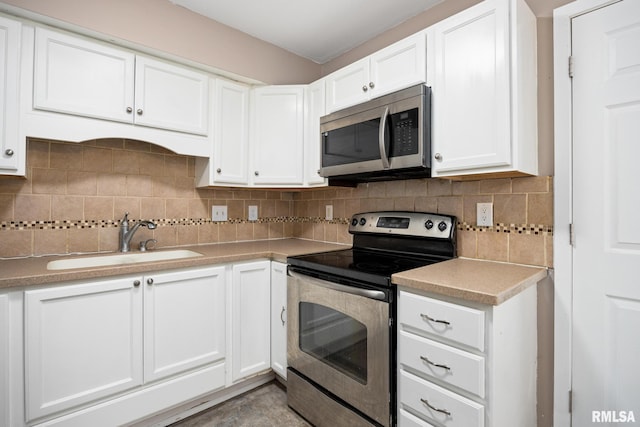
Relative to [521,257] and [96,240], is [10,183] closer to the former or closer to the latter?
[96,240]

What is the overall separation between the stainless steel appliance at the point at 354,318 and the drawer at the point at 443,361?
0.07 metres

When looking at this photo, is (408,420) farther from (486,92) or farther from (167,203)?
(167,203)

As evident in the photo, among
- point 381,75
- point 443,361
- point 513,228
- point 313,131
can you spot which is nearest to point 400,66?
point 381,75

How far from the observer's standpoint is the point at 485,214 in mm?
1667

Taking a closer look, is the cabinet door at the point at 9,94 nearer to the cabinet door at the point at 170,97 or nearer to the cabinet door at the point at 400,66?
the cabinet door at the point at 170,97

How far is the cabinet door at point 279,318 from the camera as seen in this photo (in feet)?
6.49

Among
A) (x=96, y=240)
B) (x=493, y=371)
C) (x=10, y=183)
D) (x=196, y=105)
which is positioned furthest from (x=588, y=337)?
(x=10, y=183)

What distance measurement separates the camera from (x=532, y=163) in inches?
56.6

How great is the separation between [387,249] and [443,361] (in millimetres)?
906

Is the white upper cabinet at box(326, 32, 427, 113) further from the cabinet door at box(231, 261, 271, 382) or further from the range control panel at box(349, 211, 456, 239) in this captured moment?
the cabinet door at box(231, 261, 271, 382)

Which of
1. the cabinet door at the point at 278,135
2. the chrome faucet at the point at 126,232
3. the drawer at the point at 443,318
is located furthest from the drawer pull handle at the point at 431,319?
the chrome faucet at the point at 126,232

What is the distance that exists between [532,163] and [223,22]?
2.06 meters

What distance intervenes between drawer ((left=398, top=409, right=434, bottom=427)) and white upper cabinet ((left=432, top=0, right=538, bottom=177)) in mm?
1085

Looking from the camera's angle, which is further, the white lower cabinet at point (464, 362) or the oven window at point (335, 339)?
the oven window at point (335, 339)
